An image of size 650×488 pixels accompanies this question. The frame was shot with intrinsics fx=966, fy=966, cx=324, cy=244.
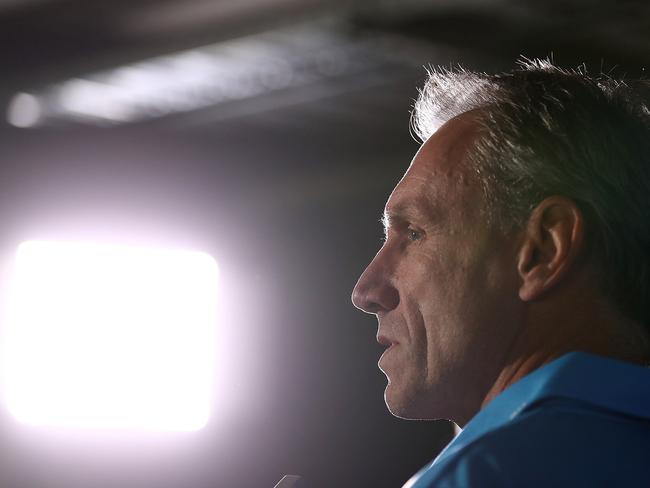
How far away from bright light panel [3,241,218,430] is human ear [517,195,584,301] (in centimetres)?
206

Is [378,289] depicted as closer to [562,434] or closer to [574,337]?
[574,337]

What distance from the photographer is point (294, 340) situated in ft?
9.07

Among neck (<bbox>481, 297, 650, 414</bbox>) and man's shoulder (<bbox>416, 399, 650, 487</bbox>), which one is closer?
man's shoulder (<bbox>416, 399, 650, 487</bbox>)

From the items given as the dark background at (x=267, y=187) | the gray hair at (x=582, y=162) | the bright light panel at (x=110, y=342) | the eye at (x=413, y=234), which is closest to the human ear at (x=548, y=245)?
the gray hair at (x=582, y=162)

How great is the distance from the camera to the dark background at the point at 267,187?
2.30 meters

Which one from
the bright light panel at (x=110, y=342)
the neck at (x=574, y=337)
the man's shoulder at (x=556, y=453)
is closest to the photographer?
the man's shoulder at (x=556, y=453)

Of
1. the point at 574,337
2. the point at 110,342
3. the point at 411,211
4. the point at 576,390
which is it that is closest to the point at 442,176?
the point at 411,211

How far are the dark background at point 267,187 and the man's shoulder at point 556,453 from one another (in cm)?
164

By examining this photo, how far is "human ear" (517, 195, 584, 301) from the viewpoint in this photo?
871 millimetres

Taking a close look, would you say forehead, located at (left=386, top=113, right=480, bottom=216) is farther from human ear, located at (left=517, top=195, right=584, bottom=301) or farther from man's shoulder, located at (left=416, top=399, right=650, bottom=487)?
man's shoulder, located at (left=416, top=399, right=650, bottom=487)

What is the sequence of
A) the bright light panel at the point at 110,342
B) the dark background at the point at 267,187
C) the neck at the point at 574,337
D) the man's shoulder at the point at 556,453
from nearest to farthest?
1. the man's shoulder at the point at 556,453
2. the neck at the point at 574,337
3. the dark background at the point at 267,187
4. the bright light panel at the point at 110,342

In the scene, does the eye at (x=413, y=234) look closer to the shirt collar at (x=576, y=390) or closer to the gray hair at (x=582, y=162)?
the gray hair at (x=582, y=162)

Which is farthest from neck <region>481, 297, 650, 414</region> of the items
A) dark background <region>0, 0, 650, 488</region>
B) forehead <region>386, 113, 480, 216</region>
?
dark background <region>0, 0, 650, 488</region>

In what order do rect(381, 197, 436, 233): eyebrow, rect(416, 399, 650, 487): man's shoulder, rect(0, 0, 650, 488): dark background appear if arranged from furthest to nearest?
rect(0, 0, 650, 488): dark background, rect(381, 197, 436, 233): eyebrow, rect(416, 399, 650, 487): man's shoulder
